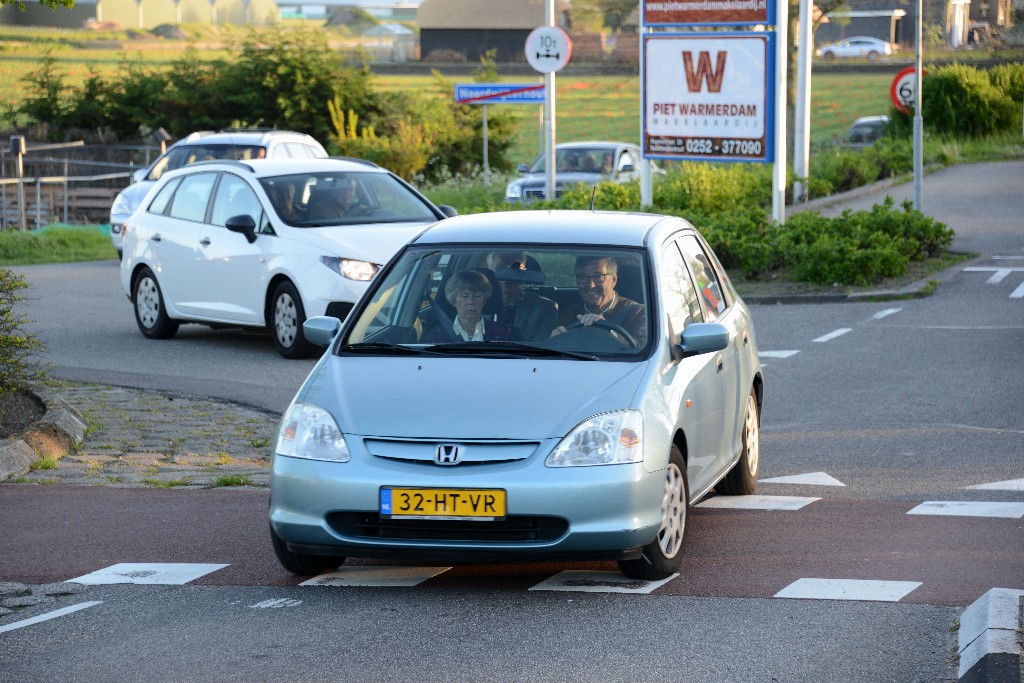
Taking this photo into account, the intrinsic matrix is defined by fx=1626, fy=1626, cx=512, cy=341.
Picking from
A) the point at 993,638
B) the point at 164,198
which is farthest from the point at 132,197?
the point at 993,638

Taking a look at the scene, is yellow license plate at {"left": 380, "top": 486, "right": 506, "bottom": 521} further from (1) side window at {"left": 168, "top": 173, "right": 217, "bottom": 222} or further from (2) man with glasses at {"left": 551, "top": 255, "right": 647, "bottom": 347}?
(1) side window at {"left": 168, "top": 173, "right": 217, "bottom": 222}

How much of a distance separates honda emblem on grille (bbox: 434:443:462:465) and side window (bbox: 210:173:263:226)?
873 centimetres

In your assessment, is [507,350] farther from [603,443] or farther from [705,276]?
[705,276]

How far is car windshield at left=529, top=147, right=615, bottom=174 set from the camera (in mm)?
28672

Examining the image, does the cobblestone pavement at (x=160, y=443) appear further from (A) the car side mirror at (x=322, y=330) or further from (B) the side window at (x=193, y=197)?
(B) the side window at (x=193, y=197)

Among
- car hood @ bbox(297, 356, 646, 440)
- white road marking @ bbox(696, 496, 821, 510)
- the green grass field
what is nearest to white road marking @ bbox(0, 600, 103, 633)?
car hood @ bbox(297, 356, 646, 440)

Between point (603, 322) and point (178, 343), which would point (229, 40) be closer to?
point (178, 343)

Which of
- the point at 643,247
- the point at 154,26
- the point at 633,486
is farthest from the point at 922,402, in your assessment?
the point at 154,26

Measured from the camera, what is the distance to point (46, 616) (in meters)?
6.53

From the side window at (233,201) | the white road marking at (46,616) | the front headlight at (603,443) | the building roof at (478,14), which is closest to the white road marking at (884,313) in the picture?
the side window at (233,201)

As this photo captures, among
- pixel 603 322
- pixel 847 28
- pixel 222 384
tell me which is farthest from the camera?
pixel 847 28

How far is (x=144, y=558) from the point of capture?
24.6 ft

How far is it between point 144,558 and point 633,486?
8.13 feet

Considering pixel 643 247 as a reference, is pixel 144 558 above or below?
below
